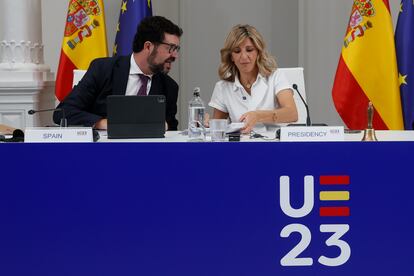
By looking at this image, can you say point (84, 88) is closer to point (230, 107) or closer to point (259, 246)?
point (230, 107)

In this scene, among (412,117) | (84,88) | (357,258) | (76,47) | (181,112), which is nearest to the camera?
(357,258)

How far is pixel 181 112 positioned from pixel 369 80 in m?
1.66

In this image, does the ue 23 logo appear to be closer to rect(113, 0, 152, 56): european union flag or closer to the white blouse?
the white blouse

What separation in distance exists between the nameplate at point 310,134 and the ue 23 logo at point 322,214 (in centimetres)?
13

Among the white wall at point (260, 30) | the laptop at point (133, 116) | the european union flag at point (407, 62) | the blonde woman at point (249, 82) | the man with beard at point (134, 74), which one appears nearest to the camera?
the laptop at point (133, 116)

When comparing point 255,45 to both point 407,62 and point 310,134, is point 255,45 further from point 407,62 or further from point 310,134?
point 310,134

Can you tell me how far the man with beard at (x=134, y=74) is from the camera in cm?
355

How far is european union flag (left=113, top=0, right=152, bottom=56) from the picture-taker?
4.85m

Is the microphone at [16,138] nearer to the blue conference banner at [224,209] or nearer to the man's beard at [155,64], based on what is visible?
the blue conference banner at [224,209]

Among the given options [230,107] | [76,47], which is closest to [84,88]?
[230,107]

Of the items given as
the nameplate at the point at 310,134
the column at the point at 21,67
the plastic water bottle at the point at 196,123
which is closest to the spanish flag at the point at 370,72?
the plastic water bottle at the point at 196,123

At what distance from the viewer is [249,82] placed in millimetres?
3832

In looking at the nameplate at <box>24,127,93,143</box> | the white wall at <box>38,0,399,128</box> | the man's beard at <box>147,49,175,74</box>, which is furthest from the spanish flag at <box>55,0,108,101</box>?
the nameplate at <box>24,127,93,143</box>

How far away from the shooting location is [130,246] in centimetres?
228
